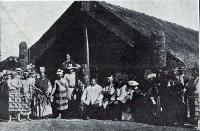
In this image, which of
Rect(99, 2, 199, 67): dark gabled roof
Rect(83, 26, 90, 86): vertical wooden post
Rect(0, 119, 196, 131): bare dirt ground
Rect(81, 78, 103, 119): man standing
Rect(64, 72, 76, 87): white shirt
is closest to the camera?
Rect(0, 119, 196, 131): bare dirt ground

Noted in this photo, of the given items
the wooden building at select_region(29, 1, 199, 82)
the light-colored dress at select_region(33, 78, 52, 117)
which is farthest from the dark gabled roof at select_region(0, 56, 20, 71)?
the light-colored dress at select_region(33, 78, 52, 117)

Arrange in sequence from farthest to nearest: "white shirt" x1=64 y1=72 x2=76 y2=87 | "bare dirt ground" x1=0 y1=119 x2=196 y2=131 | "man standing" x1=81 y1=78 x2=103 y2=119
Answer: "white shirt" x1=64 y1=72 x2=76 y2=87, "man standing" x1=81 y1=78 x2=103 y2=119, "bare dirt ground" x1=0 y1=119 x2=196 y2=131

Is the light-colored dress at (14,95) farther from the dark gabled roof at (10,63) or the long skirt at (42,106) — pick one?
the dark gabled roof at (10,63)

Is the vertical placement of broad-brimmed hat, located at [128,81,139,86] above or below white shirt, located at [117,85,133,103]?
above

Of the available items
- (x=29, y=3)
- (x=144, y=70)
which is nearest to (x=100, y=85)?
(x=144, y=70)

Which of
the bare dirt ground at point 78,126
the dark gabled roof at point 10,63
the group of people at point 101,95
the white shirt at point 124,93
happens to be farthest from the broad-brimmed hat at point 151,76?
the dark gabled roof at point 10,63

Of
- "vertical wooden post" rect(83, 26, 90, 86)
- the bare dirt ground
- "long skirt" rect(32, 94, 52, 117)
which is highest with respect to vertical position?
"vertical wooden post" rect(83, 26, 90, 86)

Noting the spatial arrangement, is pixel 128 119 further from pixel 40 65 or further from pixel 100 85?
pixel 40 65

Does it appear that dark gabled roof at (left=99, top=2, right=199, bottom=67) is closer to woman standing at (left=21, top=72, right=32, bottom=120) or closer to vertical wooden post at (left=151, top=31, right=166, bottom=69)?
vertical wooden post at (left=151, top=31, right=166, bottom=69)

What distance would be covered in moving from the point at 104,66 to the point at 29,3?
2.22 metres

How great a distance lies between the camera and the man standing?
8164 mm

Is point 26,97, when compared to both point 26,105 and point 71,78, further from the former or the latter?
point 71,78

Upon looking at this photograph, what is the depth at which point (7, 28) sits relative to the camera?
8531mm

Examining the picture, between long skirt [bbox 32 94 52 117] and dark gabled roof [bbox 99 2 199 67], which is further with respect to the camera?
long skirt [bbox 32 94 52 117]
